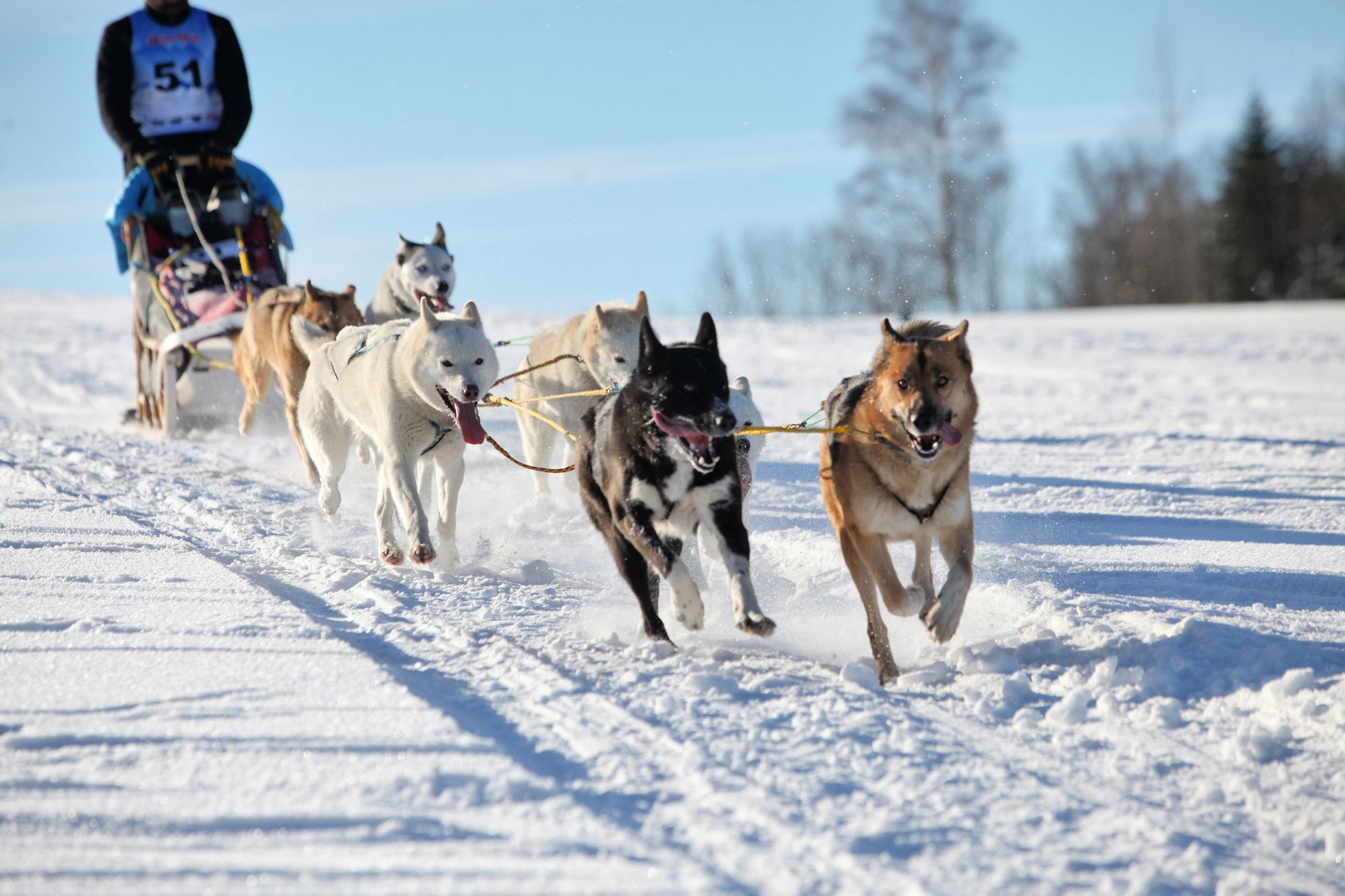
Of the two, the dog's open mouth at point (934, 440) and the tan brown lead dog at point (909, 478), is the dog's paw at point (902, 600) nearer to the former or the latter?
the tan brown lead dog at point (909, 478)

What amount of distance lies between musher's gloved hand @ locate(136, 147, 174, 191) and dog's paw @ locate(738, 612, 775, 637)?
5931 millimetres

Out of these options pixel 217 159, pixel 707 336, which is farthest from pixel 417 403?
→ pixel 217 159

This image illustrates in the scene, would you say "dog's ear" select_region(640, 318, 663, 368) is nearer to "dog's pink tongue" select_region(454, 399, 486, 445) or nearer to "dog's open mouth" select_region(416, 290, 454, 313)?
"dog's pink tongue" select_region(454, 399, 486, 445)

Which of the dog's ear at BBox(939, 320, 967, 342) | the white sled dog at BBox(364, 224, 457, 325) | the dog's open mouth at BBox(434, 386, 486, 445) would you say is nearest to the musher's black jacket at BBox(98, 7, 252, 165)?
the white sled dog at BBox(364, 224, 457, 325)

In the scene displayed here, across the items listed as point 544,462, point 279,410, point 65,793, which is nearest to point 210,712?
point 65,793

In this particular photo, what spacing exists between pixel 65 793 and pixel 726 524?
1715 mm

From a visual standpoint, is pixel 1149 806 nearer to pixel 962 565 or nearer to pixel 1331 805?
pixel 1331 805

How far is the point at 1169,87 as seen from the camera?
26.8 m

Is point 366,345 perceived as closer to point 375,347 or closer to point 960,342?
point 375,347

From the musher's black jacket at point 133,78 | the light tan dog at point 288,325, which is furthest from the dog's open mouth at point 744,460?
the musher's black jacket at point 133,78

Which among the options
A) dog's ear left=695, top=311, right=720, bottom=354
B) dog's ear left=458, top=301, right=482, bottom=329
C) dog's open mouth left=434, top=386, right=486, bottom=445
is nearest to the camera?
dog's ear left=695, top=311, right=720, bottom=354

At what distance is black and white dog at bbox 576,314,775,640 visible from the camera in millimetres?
3129

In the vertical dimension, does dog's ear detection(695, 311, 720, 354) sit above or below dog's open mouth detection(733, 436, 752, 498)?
above

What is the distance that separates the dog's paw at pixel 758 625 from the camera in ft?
10.0
